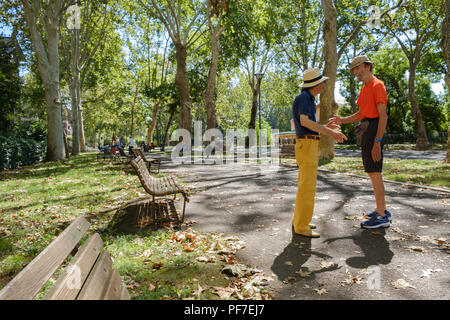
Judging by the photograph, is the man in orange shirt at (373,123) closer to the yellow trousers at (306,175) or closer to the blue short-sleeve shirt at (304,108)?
the blue short-sleeve shirt at (304,108)

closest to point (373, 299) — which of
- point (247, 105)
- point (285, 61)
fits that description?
point (285, 61)

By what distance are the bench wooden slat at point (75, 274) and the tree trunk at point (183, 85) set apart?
23.3m

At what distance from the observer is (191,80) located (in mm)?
29281

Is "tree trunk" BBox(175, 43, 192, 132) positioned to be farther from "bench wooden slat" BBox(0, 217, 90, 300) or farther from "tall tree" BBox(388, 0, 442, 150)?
"bench wooden slat" BBox(0, 217, 90, 300)

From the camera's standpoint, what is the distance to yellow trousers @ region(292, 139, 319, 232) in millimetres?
4059

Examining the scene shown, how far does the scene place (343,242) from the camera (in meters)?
4.03

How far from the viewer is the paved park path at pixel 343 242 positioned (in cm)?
288

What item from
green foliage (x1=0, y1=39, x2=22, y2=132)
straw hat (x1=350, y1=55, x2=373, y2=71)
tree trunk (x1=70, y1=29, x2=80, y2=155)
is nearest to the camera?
straw hat (x1=350, y1=55, x2=373, y2=71)

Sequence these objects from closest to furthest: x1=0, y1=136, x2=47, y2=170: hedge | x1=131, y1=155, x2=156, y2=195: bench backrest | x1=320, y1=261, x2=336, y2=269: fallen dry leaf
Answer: x1=320, y1=261, x2=336, y2=269: fallen dry leaf
x1=131, y1=155, x2=156, y2=195: bench backrest
x1=0, y1=136, x2=47, y2=170: hedge

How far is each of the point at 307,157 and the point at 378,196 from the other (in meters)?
1.27

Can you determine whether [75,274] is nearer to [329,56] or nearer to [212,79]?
[329,56]

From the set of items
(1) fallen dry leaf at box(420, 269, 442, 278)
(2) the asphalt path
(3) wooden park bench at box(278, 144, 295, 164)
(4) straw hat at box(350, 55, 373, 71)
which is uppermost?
(4) straw hat at box(350, 55, 373, 71)

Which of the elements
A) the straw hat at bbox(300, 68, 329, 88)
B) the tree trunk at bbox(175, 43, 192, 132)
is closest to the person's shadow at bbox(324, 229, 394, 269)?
the straw hat at bbox(300, 68, 329, 88)

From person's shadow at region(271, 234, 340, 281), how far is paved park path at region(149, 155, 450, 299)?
10mm
